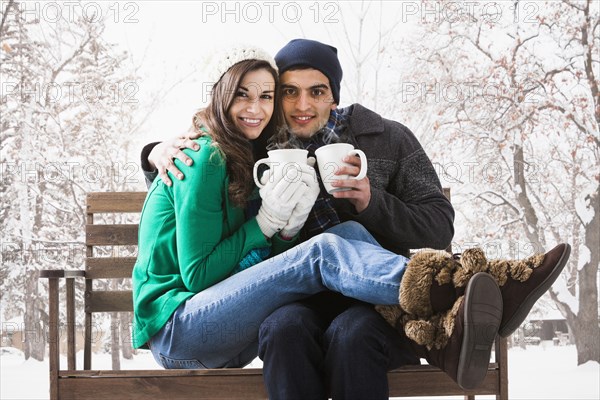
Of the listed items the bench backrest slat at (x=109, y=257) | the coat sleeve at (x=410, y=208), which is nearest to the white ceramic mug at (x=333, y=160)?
the coat sleeve at (x=410, y=208)

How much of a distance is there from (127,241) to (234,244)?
0.88 m

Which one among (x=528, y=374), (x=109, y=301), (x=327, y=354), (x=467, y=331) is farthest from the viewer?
(x=528, y=374)

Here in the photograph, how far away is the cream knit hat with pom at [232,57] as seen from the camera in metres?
2.02

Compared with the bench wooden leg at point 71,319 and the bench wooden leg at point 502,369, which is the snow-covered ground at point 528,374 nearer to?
the bench wooden leg at point 71,319

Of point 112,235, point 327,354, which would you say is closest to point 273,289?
point 327,354

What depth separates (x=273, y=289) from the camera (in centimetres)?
176

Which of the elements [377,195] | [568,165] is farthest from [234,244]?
[568,165]

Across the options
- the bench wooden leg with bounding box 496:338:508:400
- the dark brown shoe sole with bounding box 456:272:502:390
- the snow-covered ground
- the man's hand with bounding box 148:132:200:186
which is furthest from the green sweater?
the snow-covered ground

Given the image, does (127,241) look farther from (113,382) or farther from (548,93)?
(548,93)

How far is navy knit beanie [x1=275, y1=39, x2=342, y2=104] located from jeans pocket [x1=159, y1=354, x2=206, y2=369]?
2.98ft

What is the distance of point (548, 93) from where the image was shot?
13.7 ft

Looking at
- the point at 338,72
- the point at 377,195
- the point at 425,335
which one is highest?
the point at 338,72

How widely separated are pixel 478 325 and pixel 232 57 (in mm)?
996

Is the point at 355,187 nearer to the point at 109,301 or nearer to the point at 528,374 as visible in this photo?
the point at 109,301
